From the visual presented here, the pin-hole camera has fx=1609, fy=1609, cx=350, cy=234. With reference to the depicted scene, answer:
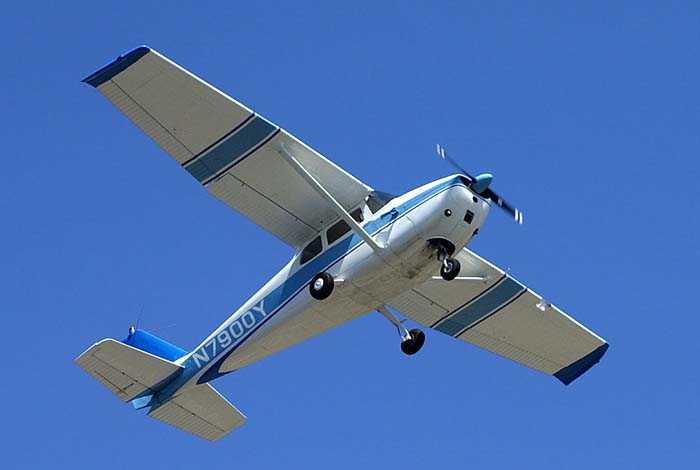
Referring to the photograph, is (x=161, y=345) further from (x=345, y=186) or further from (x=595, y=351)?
(x=595, y=351)

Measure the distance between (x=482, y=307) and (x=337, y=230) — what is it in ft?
13.4

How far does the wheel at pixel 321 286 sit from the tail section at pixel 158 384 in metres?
3.68

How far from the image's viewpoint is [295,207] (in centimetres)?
2625

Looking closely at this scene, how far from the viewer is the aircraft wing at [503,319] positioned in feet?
93.0

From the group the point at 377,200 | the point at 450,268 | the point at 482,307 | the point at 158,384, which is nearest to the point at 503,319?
the point at 482,307

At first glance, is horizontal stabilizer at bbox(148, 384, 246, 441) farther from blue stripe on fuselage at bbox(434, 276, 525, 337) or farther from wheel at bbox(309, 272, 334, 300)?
Answer: blue stripe on fuselage at bbox(434, 276, 525, 337)

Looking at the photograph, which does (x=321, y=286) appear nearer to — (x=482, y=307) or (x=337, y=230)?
(x=337, y=230)

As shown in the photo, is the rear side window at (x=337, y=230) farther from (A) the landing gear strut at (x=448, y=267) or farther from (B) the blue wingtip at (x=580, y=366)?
(B) the blue wingtip at (x=580, y=366)

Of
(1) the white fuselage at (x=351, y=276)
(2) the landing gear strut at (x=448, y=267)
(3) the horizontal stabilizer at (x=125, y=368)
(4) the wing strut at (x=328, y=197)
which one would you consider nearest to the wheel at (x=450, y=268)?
(2) the landing gear strut at (x=448, y=267)

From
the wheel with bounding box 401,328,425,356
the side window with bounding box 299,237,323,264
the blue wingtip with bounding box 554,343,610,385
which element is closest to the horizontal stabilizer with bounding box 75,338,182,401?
the side window with bounding box 299,237,323,264

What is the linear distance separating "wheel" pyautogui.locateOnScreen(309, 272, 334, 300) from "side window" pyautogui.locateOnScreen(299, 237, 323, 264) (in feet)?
3.12

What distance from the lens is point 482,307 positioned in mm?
28891

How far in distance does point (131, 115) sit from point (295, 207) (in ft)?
10.1

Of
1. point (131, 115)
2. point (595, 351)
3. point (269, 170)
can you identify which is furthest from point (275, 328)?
point (595, 351)
